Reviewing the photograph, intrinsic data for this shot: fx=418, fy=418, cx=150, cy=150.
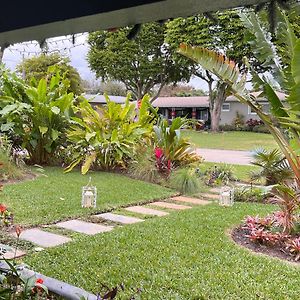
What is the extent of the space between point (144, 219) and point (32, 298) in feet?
9.90

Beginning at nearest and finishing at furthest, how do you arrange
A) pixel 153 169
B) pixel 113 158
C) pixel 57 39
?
pixel 57 39 → pixel 153 169 → pixel 113 158

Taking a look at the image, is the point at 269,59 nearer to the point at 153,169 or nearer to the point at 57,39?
the point at 57,39

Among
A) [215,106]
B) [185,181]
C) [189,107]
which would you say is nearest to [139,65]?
[215,106]

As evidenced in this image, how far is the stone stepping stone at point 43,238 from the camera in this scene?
14.5 feet

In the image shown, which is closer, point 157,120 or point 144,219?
point 144,219

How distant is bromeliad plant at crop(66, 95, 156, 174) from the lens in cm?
898

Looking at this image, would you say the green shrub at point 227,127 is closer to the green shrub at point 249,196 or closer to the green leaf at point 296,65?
the green shrub at point 249,196

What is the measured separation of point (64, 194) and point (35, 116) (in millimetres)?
3216

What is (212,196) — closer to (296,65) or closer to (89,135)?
(89,135)

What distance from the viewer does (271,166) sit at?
22.9ft

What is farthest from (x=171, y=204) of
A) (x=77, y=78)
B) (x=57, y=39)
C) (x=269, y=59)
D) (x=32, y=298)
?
(x=77, y=78)

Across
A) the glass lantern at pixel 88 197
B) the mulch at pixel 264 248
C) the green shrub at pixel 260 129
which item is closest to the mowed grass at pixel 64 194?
the glass lantern at pixel 88 197

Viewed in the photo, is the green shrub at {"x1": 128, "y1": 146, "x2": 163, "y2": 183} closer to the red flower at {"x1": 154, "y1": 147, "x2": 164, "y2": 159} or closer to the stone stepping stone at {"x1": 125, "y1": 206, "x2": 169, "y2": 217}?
the red flower at {"x1": 154, "y1": 147, "x2": 164, "y2": 159}

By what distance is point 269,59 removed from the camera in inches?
194
